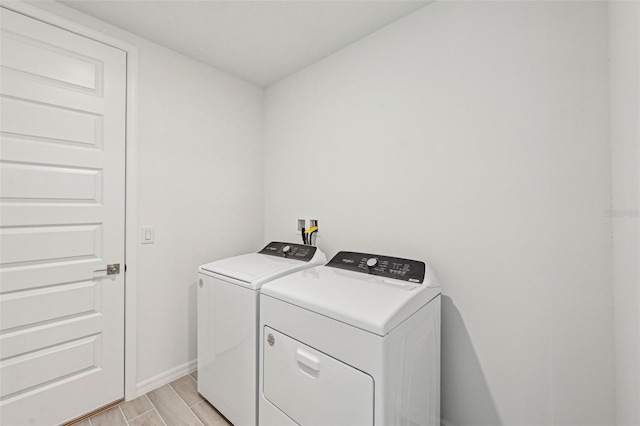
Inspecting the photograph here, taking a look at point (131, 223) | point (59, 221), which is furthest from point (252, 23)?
point (59, 221)

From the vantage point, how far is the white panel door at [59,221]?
1.34 meters

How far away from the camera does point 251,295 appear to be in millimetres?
1354

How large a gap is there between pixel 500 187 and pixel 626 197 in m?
0.42

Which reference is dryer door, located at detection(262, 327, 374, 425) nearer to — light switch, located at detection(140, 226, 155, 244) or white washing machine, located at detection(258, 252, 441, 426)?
white washing machine, located at detection(258, 252, 441, 426)

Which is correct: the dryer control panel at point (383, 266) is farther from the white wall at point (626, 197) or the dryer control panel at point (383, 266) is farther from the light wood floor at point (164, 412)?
the light wood floor at point (164, 412)

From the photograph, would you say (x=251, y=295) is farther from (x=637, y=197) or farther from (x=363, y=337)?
(x=637, y=197)

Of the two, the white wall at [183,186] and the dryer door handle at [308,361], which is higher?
the white wall at [183,186]

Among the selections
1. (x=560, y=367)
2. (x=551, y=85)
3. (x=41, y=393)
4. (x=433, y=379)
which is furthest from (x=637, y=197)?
(x=41, y=393)

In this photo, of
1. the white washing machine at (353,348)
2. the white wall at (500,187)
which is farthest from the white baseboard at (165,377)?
the white wall at (500,187)

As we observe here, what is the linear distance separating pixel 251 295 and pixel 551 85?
1701 mm

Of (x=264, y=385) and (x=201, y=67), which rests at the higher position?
(x=201, y=67)

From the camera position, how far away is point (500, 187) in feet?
4.15

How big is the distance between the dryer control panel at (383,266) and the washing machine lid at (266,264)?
217 millimetres

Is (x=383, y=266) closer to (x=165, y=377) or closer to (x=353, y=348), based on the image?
(x=353, y=348)
